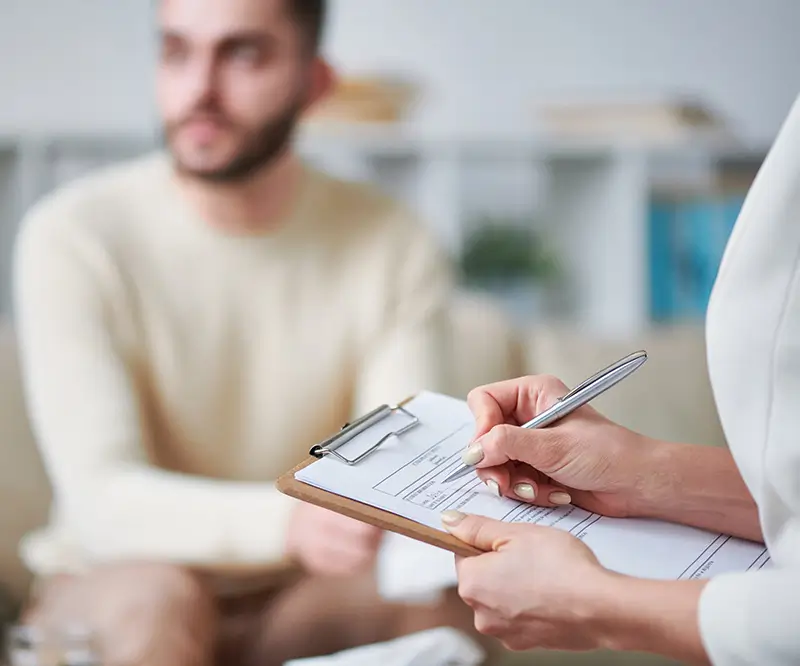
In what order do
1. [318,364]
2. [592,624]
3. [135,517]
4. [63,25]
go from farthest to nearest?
[63,25] → [318,364] → [135,517] → [592,624]

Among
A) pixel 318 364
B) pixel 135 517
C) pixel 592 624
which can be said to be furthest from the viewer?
pixel 318 364

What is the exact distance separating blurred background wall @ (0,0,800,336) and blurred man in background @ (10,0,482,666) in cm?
63

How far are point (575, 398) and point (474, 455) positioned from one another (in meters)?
0.05

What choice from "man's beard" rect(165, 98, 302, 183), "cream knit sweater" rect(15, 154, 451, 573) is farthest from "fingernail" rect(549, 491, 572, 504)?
"man's beard" rect(165, 98, 302, 183)

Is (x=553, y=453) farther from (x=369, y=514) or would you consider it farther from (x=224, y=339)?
(x=224, y=339)

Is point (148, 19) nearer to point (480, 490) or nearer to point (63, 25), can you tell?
point (63, 25)

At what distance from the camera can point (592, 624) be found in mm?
362

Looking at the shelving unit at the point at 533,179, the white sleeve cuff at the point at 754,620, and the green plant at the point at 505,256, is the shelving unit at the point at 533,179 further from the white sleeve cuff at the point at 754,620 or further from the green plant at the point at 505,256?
the white sleeve cuff at the point at 754,620

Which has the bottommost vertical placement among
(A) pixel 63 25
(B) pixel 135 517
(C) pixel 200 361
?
(B) pixel 135 517

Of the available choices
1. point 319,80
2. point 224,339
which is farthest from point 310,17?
point 224,339

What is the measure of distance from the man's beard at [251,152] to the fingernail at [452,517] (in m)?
0.67

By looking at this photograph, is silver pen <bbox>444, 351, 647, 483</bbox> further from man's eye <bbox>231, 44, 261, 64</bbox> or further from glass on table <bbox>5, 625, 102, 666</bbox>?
man's eye <bbox>231, 44, 261, 64</bbox>

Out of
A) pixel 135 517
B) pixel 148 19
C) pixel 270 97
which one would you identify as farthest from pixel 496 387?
pixel 148 19

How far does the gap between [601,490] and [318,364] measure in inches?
23.1
